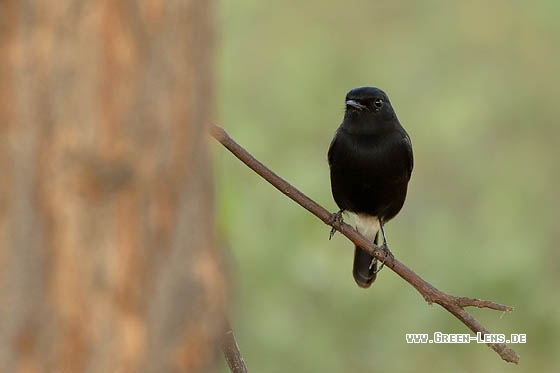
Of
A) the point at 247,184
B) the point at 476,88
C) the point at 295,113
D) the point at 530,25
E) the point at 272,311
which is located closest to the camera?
the point at 272,311

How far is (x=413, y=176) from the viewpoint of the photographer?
11.6 metres

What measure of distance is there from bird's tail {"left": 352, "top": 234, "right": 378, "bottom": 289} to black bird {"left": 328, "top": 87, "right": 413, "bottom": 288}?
1.53ft

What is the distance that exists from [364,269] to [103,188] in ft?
16.8

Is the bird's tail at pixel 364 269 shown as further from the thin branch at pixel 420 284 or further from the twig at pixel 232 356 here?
the twig at pixel 232 356

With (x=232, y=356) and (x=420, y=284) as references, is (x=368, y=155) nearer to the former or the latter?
(x=420, y=284)

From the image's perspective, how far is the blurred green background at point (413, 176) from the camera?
8.86 meters

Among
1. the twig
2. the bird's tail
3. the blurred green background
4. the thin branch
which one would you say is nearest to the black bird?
the bird's tail

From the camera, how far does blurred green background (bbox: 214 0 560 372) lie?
8.86 meters

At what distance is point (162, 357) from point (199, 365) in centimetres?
8

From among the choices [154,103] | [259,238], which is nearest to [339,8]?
[259,238]

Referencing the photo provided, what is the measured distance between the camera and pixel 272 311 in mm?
8805

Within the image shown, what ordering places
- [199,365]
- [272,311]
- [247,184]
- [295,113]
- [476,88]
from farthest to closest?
[476,88] → [295,113] → [247,184] → [272,311] → [199,365]

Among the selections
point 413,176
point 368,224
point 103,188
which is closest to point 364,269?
point 368,224

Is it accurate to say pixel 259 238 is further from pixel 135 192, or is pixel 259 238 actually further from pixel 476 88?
pixel 135 192
